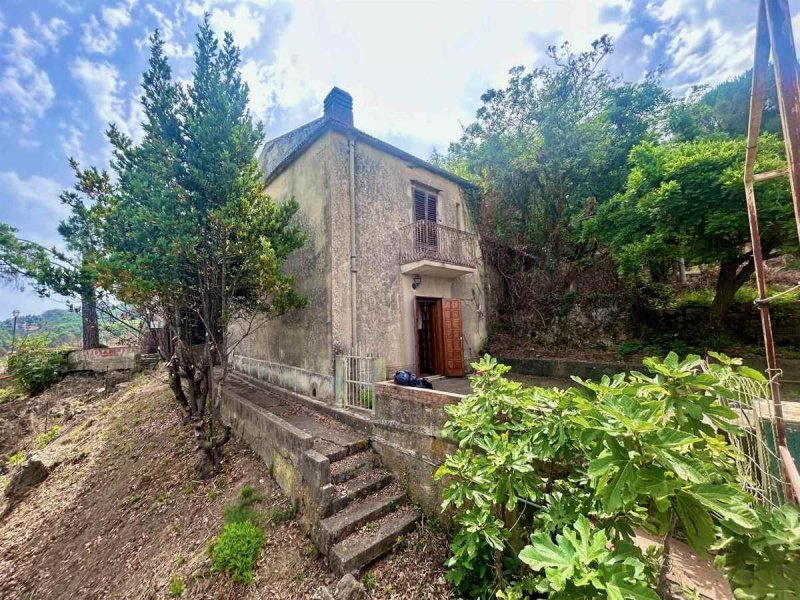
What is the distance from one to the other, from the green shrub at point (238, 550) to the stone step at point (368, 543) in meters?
1.18

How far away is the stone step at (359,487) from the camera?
13.4 feet


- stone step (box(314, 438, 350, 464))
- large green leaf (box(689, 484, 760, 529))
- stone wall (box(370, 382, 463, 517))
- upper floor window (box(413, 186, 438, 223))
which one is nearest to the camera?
large green leaf (box(689, 484, 760, 529))

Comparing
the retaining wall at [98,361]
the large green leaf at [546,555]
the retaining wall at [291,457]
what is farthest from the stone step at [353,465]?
the retaining wall at [98,361]

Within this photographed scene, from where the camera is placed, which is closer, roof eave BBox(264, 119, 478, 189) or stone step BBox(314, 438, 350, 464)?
stone step BBox(314, 438, 350, 464)

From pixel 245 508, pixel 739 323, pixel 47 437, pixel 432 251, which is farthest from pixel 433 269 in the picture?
pixel 47 437

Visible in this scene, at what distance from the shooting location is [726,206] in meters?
6.24

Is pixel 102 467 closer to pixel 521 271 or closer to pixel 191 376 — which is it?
pixel 191 376

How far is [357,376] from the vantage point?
6387 millimetres

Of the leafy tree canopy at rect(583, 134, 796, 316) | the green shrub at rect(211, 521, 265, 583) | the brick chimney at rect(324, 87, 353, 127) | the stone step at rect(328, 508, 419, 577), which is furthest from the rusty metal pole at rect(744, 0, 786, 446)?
the brick chimney at rect(324, 87, 353, 127)

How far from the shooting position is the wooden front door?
29.2 feet

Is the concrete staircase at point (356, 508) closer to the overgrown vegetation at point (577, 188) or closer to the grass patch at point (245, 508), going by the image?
the grass patch at point (245, 508)

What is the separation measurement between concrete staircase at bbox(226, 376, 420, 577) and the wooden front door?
4039mm

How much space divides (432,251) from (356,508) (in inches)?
253

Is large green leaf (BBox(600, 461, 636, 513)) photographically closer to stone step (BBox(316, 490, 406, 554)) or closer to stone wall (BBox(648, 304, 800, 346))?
stone step (BBox(316, 490, 406, 554))
